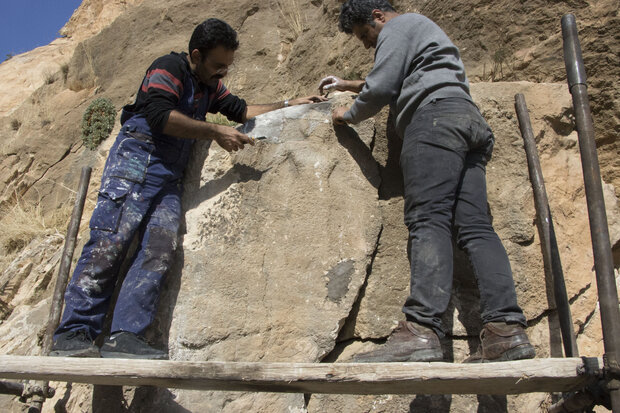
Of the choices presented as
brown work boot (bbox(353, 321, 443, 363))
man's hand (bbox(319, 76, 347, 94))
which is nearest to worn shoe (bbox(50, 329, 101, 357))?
brown work boot (bbox(353, 321, 443, 363))

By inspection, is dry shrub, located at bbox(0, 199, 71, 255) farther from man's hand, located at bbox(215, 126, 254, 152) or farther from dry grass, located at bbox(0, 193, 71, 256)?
man's hand, located at bbox(215, 126, 254, 152)

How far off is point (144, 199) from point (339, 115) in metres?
1.34

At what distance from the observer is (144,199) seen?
3.46 metres

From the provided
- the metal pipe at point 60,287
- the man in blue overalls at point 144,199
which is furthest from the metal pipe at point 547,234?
the metal pipe at point 60,287

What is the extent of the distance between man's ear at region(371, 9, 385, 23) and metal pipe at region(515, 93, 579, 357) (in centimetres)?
100

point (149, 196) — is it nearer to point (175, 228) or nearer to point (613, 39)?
point (175, 228)

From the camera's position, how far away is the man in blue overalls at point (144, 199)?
3.12 metres

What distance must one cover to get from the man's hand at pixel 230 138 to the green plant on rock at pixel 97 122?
13.8 ft

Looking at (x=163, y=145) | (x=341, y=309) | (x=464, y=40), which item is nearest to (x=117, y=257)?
(x=163, y=145)

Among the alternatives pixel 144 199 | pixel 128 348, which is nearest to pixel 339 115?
pixel 144 199

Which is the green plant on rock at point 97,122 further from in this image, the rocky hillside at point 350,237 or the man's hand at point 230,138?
the man's hand at point 230,138

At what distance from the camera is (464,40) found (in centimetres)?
499

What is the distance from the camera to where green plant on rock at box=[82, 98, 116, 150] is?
727 centimetres

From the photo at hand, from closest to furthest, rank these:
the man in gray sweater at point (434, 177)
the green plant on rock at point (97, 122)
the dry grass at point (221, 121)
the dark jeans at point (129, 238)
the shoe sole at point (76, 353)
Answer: the man in gray sweater at point (434, 177) → the shoe sole at point (76, 353) → the dark jeans at point (129, 238) → the dry grass at point (221, 121) → the green plant on rock at point (97, 122)
